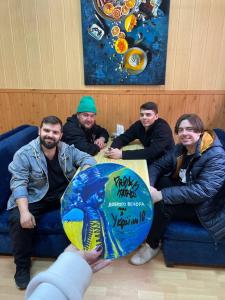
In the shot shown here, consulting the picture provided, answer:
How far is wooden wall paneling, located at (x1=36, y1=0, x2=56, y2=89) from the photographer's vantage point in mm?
2482

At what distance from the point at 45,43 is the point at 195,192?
2157 millimetres

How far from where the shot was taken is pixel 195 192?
5.13 feet

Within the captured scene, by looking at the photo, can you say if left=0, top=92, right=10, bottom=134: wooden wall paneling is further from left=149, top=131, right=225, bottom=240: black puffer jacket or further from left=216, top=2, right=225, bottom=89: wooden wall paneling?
left=216, top=2, right=225, bottom=89: wooden wall paneling

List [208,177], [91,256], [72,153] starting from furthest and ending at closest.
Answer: [72,153] → [208,177] → [91,256]

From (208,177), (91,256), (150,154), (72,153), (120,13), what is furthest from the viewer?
(120,13)

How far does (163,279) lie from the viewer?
1.63 m

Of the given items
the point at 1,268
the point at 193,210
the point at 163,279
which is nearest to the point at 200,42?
the point at 193,210

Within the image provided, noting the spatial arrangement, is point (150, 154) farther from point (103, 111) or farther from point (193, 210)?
point (103, 111)

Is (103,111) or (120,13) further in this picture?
(103,111)

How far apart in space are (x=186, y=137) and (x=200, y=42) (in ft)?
4.48

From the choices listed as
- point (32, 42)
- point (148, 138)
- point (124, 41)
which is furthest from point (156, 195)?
point (32, 42)

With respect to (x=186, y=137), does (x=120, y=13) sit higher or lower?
higher

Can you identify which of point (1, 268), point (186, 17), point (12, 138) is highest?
point (186, 17)

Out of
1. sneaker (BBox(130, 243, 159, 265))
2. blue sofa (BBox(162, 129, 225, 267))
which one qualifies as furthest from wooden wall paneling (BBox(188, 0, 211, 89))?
sneaker (BBox(130, 243, 159, 265))
